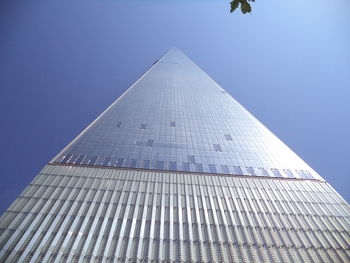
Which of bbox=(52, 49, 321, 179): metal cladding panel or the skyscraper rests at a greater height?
bbox=(52, 49, 321, 179): metal cladding panel

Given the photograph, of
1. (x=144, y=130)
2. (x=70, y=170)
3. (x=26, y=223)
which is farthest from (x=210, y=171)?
(x=26, y=223)

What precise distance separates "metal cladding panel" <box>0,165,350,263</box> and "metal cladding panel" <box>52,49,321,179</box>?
3.25m

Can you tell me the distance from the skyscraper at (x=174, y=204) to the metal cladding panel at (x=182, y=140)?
24cm

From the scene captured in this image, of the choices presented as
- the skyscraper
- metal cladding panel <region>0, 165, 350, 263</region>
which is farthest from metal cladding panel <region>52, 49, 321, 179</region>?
metal cladding panel <region>0, 165, 350, 263</region>

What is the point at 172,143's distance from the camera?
32.2 m

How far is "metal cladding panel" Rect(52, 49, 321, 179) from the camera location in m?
27.1

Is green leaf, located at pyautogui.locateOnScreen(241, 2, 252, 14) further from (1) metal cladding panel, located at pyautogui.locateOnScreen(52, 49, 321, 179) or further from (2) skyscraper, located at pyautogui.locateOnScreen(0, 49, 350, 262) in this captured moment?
(1) metal cladding panel, located at pyautogui.locateOnScreen(52, 49, 321, 179)

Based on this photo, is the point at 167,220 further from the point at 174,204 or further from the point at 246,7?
the point at 246,7

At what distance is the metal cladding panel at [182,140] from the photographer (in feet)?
88.8

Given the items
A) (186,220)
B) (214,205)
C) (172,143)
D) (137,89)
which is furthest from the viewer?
(137,89)

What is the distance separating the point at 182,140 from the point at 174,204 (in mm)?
14618

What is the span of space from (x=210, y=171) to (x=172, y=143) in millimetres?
8402

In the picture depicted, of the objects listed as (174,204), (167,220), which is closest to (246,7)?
(167,220)

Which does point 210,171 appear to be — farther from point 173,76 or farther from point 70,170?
point 173,76
